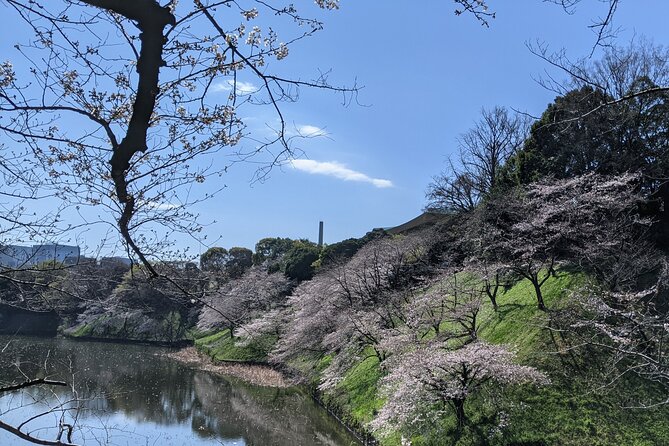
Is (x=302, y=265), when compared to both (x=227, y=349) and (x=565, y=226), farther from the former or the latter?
(x=565, y=226)

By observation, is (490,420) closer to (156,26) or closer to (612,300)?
(612,300)

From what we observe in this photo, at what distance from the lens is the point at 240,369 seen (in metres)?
29.9

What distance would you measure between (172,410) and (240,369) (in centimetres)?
952

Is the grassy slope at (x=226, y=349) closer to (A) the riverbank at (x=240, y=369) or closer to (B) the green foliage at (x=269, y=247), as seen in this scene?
(A) the riverbank at (x=240, y=369)

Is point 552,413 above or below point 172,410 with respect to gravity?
above

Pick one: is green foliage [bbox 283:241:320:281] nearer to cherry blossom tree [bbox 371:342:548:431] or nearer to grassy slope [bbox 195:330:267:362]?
grassy slope [bbox 195:330:267:362]

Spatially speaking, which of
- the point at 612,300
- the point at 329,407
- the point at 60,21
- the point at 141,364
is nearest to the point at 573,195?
the point at 612,300

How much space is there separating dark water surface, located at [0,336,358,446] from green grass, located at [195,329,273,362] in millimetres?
3051

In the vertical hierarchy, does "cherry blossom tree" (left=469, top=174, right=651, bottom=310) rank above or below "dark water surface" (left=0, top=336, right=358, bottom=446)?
above

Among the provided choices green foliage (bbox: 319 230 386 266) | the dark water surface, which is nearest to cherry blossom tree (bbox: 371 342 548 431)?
the dark water surface

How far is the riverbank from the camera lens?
2605 centimetres

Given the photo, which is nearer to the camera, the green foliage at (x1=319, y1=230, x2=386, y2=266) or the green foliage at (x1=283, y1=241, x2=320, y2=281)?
the green foliage at (x1=319, y1=230, x2=386, y2=266)

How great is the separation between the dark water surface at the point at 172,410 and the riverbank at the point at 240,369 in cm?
75

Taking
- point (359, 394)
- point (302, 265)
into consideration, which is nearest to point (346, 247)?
point (302, 265)
